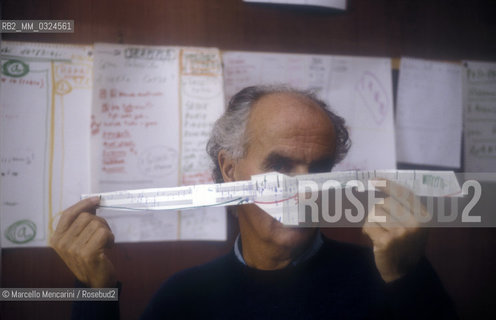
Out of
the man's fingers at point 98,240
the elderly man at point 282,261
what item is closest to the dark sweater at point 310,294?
the elderly man at point 282,261

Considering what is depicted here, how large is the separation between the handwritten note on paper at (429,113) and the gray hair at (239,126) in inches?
9.3

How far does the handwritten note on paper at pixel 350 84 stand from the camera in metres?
0.86

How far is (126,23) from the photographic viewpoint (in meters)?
0.81

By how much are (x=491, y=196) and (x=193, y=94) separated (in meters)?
0.86

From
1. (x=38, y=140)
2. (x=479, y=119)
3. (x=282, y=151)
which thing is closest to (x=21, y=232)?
(x=38, y=140)

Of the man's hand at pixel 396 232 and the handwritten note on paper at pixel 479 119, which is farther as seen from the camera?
the handwritten note on paper at pixel 479 119

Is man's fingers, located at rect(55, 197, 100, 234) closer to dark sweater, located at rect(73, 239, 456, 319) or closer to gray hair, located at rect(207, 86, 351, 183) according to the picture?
dark sweater, located at rect(73, 239, 456, 319)

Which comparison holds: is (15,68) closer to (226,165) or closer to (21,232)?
(21,232)

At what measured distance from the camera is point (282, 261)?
2.15 feet

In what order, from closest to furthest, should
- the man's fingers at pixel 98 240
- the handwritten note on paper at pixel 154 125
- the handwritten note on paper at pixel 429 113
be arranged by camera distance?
the man's fingers at pixel 98 240
the handwritten note on paper at pixel 154 125
the handwritten note on paper at pixel 429 113

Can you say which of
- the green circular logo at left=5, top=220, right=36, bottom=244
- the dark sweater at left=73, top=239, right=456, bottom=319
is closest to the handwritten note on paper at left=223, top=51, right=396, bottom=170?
the dark sweater at left=73, top=239, right=456, bottom=319

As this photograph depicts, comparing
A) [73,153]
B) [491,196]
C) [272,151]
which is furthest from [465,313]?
[73,153]

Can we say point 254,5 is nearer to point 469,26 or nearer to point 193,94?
point 193,94

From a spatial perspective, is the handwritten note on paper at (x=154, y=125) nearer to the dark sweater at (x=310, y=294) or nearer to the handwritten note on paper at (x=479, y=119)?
the dark sweater at (x=310, y=294)
